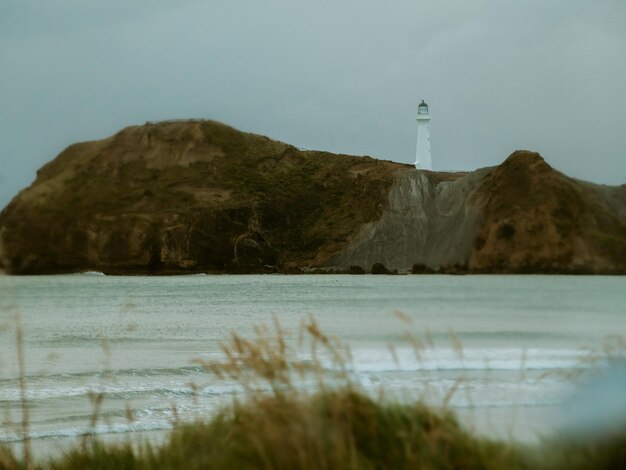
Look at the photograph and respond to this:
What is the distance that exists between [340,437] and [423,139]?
339 feet

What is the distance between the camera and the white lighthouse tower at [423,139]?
10181 centimetres

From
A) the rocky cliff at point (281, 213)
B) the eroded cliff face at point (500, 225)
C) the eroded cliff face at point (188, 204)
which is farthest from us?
the eroded cliff face at point (188, 204)

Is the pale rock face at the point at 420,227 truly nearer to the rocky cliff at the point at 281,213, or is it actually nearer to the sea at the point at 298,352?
the rocky cliff at the point at 281,213

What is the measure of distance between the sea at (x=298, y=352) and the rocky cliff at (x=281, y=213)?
37.4 meters

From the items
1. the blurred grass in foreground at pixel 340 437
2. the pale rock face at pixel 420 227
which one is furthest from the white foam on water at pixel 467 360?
the pale rock face at pixel 420 227

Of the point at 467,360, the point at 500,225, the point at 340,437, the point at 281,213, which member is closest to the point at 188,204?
the point at 281,213

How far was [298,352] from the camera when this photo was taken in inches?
730

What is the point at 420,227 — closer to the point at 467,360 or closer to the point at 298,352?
the point at 467,360

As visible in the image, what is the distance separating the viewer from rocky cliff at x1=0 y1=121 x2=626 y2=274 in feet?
308

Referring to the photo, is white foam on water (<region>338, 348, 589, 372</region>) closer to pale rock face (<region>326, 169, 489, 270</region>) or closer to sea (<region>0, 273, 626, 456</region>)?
sea (<region>0, 273, 626, 456</region>)

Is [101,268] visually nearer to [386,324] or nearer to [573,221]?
[573,221]

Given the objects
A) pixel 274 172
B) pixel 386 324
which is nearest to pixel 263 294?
pixel 386 324

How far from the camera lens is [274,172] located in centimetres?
12456

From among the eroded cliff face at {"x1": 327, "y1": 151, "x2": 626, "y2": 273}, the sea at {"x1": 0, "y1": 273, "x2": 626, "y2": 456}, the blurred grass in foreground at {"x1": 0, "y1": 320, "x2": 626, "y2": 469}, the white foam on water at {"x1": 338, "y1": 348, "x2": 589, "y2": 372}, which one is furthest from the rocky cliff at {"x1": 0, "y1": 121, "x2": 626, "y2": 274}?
the blurred grass in foreground at {"x1": 0, "y1": 320, "x2": 626, "y2": 469}
